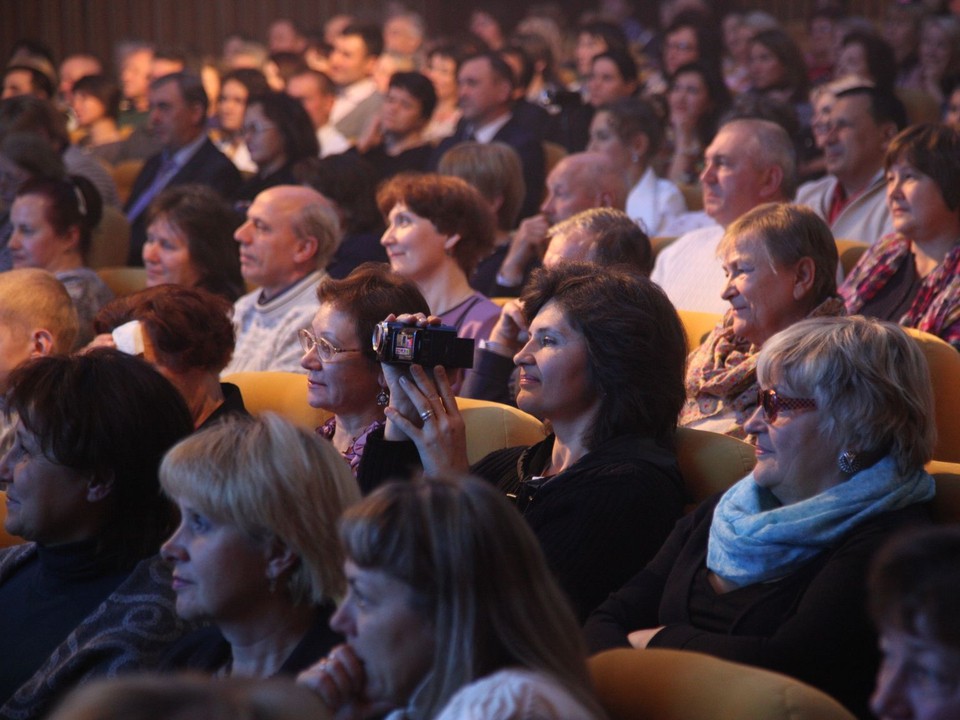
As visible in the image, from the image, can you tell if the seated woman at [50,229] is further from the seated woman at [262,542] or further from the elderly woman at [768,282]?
the seated woman at [262,542]

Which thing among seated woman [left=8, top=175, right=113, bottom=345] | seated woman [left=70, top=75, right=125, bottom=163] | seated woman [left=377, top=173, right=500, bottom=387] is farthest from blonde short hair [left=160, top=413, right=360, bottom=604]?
seated woman [left=70, top=75, right=125, bottom=163]

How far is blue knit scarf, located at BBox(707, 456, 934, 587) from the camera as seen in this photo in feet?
6.43

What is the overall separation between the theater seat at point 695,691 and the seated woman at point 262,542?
43cm

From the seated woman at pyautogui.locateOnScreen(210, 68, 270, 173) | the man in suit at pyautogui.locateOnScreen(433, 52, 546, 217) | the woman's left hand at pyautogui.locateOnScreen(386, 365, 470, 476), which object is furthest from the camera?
the seated woman at pyautogui.locateOnScreen(210, 68, 270, 173)

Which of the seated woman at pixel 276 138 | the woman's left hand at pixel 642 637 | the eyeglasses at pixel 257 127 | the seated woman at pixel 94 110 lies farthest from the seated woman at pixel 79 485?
the seated woman at pixel 94 110

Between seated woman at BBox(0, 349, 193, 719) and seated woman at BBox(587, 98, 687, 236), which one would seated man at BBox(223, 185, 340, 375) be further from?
seated woman at BBox(587, 98, 687, 236)

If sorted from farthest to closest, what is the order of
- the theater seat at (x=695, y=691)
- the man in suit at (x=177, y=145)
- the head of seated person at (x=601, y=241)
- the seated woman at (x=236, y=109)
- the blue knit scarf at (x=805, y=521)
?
1. the seated woman at (x=236, y=109)
2. the man in suit at (x=177, y=145)
3. the head of seated person at (x=601, y=241)
4. the blue knit scarf at (x=805, y=521)
5. the theater seat at (x=695, y=691)

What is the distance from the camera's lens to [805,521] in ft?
6.41

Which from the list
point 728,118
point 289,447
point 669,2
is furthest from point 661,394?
point 669,2

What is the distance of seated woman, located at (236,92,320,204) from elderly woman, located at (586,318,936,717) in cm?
390

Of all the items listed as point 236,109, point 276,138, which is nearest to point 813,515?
point 276,138

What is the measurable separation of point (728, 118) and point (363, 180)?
142 centimetres

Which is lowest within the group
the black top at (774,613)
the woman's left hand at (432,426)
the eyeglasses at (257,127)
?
the black top at (774,613)

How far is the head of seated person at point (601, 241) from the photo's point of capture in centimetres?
316
